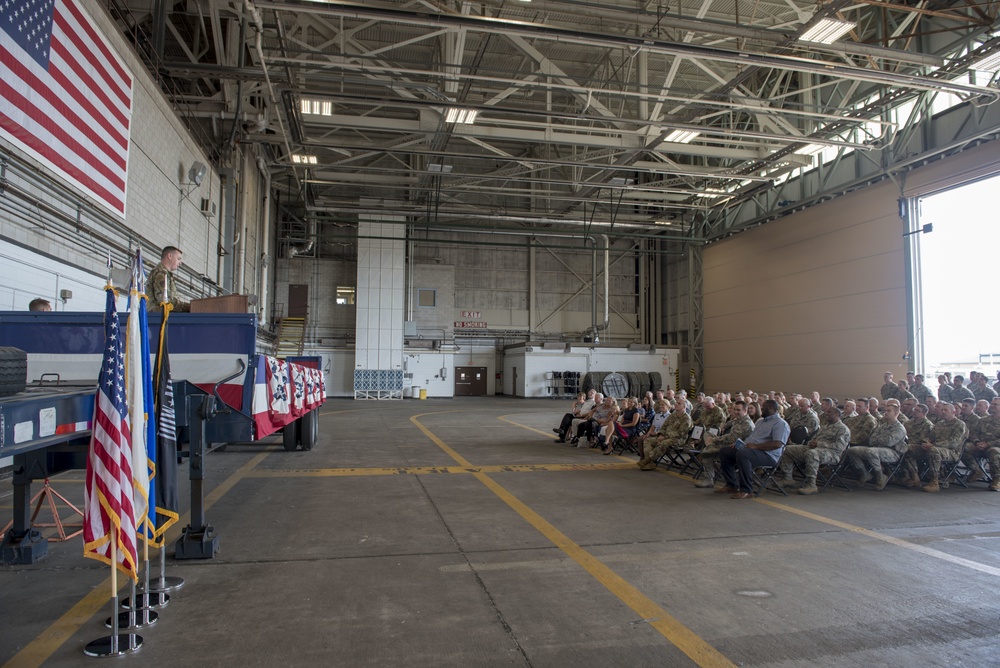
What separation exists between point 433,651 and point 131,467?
2083 millimetres

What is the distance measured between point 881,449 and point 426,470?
674 cm

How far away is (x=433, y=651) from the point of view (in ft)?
11.1

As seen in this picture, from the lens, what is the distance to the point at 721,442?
28.7 ft

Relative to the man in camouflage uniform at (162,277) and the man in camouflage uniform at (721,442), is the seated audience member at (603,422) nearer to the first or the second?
the man in camouflage uniform at (721,442)

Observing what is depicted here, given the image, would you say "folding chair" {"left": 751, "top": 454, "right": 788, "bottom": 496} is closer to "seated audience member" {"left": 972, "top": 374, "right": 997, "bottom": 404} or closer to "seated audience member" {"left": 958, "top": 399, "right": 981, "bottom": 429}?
"seated audience member" {"left": 958, "top": 399, "right": 981, "bottom": 429}

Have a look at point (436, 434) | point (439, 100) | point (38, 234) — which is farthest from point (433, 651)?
point (439, 100)

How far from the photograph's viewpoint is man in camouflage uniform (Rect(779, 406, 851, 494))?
8047 millimetres

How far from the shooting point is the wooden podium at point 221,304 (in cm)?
665

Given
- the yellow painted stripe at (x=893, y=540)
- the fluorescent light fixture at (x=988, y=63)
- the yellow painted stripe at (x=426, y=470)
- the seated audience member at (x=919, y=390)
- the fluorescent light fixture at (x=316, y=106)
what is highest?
the fluorescent light fixture at (x=316, y=106)

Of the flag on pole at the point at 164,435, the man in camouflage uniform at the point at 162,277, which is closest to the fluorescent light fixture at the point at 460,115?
the man in camouflage uniform at the point at 162,277

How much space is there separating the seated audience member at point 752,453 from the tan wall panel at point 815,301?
51.9 feet

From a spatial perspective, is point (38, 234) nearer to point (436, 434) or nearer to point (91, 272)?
point (91, 272)

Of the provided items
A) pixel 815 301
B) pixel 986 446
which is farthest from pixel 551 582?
pixel 815 301

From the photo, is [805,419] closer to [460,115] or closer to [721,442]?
[721,442]
